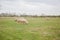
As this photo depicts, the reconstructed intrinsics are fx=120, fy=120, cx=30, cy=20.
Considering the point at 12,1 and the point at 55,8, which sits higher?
the point at 12,1

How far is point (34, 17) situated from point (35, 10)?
0.15 meters

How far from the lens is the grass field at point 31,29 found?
2422 mm

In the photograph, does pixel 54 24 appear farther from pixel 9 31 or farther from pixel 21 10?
pixel 9 31

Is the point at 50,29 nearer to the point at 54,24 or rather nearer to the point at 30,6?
the point at 54,24

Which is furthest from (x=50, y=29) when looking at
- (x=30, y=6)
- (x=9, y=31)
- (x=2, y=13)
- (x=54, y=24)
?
(x=2, y=13)

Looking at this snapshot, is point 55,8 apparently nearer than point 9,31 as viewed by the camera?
No

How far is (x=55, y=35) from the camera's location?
8.31 feet

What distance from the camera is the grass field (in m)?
2.42

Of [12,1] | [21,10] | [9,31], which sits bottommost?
[9,31]

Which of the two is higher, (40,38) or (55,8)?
(55,8)

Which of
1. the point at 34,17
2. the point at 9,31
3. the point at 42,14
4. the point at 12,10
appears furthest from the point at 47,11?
the point at 9,31

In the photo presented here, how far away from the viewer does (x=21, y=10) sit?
2.54 m

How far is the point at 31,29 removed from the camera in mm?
2520

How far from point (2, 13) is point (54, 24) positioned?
1144 mm
